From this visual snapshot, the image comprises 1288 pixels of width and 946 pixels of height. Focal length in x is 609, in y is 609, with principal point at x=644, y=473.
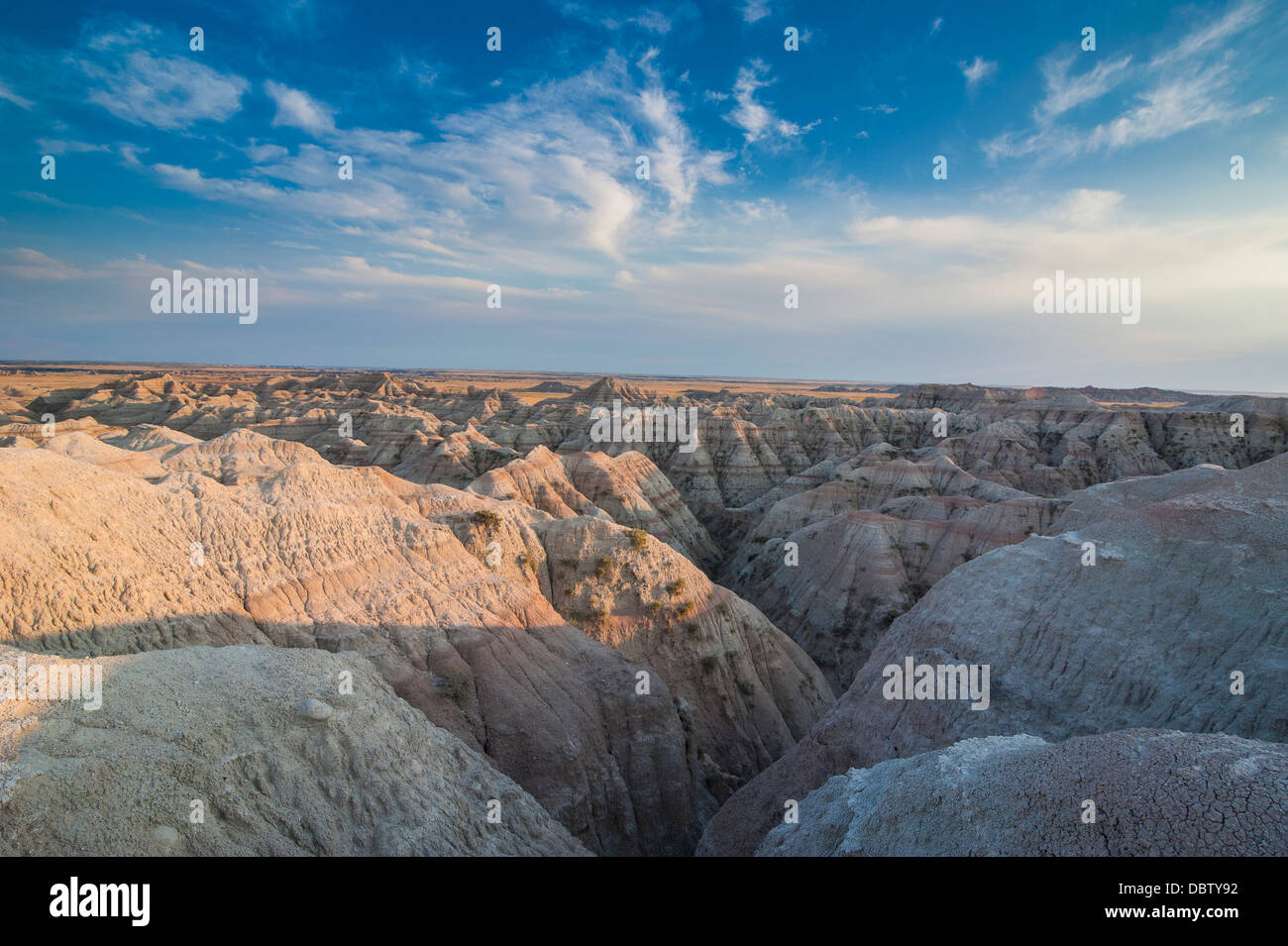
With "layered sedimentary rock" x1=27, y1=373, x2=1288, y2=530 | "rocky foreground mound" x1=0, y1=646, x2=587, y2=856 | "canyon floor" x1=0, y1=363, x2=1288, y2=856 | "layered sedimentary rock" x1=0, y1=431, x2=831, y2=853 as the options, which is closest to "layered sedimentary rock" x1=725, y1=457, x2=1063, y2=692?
"canyon floor" x1=0, y1=363, x2=1288, y2=856

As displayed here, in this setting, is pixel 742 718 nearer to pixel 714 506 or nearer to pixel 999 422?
pixel 714 506

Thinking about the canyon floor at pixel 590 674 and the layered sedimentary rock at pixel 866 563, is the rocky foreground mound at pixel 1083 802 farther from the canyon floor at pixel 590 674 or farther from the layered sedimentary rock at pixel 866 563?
the layered sedimentary rock at pixel 866 563

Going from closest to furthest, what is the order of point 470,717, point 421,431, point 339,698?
point 339,698, point 470,717, point 421,431

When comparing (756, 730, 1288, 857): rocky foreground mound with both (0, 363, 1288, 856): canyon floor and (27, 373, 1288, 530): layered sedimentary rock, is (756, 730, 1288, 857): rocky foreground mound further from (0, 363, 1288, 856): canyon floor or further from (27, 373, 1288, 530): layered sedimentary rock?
(27, 373, 1288, 530): layered sedimentary rock

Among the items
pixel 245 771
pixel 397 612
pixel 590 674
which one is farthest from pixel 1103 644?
pixel 397 612

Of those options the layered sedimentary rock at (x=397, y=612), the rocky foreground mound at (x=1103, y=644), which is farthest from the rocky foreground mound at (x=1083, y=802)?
the layered sedimentary rock at (x=397, y=612)

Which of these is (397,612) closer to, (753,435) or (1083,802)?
(1083,802)
